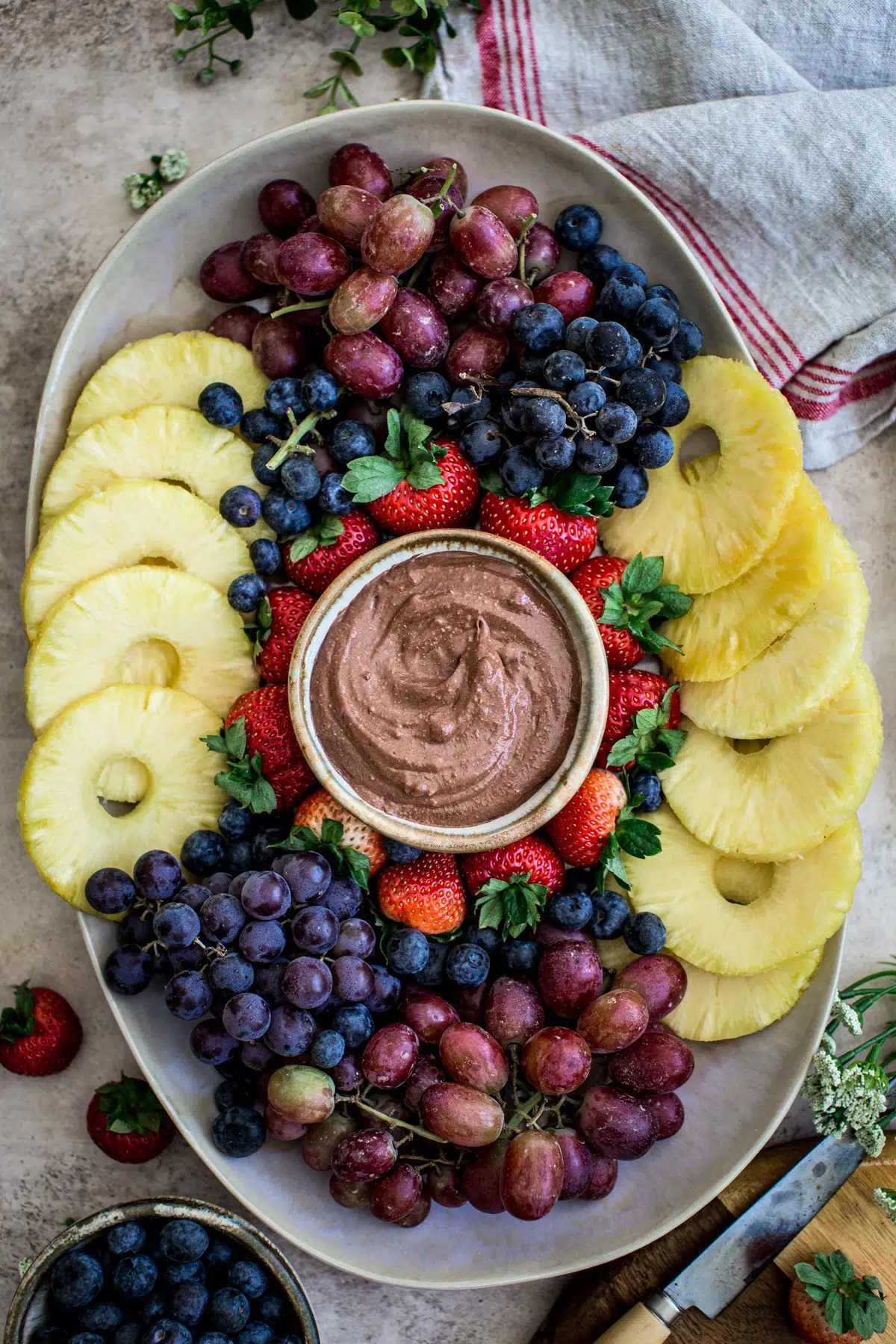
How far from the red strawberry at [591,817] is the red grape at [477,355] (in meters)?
0.92

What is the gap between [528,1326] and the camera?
8.78ft

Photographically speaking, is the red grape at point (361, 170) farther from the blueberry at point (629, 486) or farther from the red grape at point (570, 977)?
the red grape at point (570, 977)

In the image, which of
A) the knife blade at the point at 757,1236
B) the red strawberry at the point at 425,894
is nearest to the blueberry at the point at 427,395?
the red strawberry at the point at 425,894

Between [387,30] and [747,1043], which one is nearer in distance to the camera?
[747,1043]

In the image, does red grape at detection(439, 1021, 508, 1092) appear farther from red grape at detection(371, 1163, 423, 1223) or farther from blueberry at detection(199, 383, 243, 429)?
blueberry at detection(199, 383, 243, 429)

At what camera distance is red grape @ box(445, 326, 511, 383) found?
7.86ft

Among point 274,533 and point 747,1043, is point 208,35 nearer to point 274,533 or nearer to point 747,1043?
point 274,533

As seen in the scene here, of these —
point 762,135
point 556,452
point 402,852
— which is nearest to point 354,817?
point 402,852

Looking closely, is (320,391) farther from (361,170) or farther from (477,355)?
(361,170)

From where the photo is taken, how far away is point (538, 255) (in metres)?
2.47

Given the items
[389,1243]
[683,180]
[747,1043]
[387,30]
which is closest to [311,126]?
[387,30]

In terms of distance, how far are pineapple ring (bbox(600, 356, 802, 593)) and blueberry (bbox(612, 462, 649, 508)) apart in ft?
0.21

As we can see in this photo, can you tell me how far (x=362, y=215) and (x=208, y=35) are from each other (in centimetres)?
85

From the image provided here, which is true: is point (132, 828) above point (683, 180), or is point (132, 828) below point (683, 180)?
below
